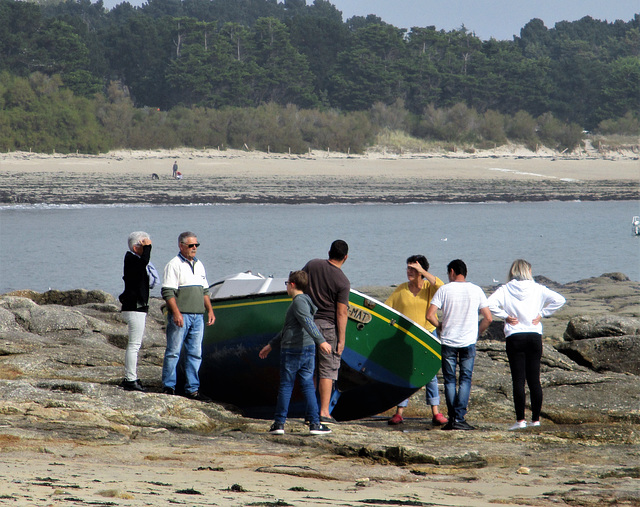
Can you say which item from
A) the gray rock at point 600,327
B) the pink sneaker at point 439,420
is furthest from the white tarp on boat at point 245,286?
the gray rock at point 600,327

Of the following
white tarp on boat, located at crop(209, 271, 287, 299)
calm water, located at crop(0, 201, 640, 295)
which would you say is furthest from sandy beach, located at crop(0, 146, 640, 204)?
white tarp on boat, located at crop(209, 271, 287, 299)

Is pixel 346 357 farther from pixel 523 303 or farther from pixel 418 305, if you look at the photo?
pixel 523 303

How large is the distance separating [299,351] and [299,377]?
0.71ft

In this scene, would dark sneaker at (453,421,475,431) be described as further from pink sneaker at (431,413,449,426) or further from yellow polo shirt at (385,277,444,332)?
yellow polo shirt at (385,277,444,332)

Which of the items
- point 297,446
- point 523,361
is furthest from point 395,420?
point 297,446

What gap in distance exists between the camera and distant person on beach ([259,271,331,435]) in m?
6.85

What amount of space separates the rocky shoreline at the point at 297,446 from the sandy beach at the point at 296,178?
34.5 meters

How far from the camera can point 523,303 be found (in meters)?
7.27

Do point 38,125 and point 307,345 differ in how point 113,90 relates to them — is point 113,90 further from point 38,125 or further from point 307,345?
point 307,345

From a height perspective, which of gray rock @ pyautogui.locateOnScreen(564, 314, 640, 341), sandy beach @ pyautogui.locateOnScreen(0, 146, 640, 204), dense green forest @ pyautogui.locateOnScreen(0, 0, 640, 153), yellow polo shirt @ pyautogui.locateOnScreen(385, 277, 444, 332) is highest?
dense green forest @ pyautogui.locateOnScreen(0, 0, 640, 153)

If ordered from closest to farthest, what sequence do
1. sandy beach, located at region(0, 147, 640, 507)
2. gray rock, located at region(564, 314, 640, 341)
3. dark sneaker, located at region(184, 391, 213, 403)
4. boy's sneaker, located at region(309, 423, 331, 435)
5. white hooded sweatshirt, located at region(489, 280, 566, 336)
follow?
sandy beach, located at region(0, 147, 640, 507), boy's sneaker, located at region(309, 423, 331, 435), white hooded sweatshirt, located at region(489, 280, 566, 336), dark sneaker, located at region(184, 391, 213, 403), gray rock, located at region(564, 314, 640, 341)

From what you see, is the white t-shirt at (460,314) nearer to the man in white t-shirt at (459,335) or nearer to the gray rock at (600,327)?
the man in white t-shirt at (459,335)

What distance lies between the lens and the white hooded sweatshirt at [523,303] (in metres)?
7.27

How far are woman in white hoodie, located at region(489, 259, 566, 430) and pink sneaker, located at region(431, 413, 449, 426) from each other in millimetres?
591
